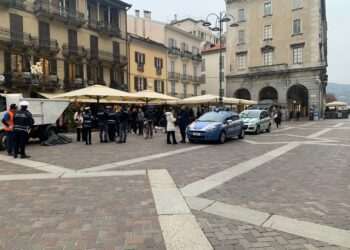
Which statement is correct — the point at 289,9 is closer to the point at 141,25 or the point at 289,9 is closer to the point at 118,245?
the point at 141,25

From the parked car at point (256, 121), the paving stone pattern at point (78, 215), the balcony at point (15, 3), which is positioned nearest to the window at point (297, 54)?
the parked car at point (256, 121)

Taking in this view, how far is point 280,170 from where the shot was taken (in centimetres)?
846

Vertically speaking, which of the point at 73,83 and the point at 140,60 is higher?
the point at 140,60

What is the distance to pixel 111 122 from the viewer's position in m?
15.9

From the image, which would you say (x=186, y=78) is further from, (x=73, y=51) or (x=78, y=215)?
(x=78, y=215)

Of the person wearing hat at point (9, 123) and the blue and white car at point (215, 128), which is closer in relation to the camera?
the person wearing hat at point (9, 123)

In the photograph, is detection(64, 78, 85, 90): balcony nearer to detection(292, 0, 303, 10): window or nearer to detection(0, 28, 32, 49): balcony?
detection(0, 28, 32, 49): balcony

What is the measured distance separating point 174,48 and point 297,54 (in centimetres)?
1745

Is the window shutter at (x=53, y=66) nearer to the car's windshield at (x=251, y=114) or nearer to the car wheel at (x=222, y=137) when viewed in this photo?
the car's windshield at (x=251, y=114)

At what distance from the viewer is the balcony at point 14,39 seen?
82.0 ft

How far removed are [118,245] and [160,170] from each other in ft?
14.7

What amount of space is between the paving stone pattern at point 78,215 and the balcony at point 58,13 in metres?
24.7

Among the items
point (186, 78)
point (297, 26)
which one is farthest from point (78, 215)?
point (297, 26)

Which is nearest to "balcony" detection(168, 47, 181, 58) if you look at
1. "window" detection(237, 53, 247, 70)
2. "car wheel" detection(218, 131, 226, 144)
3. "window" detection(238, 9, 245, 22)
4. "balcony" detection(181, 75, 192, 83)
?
"balcony" detection(181, 75, 192, 83)
